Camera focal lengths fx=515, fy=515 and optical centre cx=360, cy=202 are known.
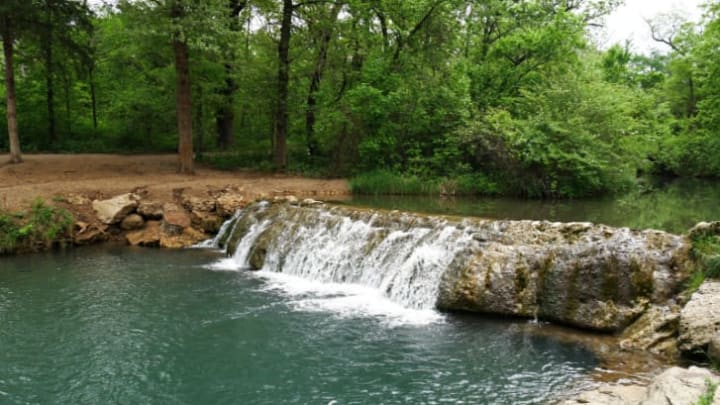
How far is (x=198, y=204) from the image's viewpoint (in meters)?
14.6

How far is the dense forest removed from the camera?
16047 mm

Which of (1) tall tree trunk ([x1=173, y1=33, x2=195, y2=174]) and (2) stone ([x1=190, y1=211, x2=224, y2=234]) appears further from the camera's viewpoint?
(1) tall tree trunk ([x1=173, y1=33, x2=195, y2=174])

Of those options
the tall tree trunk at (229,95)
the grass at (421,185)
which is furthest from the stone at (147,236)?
the tall tree trunk at (229,95)

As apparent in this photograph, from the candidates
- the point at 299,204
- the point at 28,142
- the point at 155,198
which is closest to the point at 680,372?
the point at 299,204

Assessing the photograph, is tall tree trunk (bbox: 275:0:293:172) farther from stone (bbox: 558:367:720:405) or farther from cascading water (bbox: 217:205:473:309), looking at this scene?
stone (bbox: 558:367:720:405)

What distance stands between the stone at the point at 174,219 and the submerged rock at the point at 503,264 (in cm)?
384

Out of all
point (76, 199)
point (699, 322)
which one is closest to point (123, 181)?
point (76, 199)

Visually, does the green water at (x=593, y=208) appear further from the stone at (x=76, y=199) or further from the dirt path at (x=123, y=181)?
the stone at (x=76, y=199)

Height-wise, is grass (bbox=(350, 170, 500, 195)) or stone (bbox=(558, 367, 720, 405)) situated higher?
grass (bbox=(350, 170, 500, 195))

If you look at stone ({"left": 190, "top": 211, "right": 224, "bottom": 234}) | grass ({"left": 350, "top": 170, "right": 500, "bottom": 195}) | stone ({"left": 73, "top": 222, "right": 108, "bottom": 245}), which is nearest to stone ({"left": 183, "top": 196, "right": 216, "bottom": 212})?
stone ({"left": 190, "top": 211, "right": 224, "bottom": 234})

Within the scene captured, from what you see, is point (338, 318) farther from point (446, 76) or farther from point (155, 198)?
point (446, 76)

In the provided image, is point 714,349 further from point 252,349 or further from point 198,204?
point 198,204

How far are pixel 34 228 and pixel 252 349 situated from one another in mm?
8730

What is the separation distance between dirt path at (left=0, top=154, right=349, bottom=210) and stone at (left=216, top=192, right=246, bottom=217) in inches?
16.5
